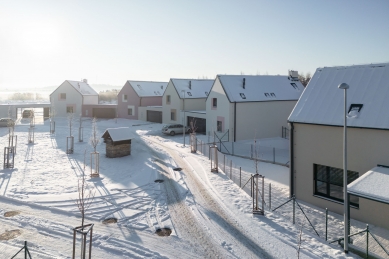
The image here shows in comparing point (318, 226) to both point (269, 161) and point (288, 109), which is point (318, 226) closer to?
point (269, 161)

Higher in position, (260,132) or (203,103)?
(203,103)

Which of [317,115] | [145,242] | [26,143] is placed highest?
[317,115]

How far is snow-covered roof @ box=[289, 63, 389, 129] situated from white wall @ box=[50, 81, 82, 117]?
49328mm

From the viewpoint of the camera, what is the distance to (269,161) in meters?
24.3

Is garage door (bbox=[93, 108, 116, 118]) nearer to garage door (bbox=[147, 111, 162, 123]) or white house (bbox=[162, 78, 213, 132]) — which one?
garage door (bbox=[147, 111, 162, 123])

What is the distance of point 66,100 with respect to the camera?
194 ft

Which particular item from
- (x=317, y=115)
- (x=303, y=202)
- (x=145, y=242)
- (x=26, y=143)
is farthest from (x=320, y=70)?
(x=26, y=143)

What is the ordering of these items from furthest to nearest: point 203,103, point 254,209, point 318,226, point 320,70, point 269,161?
point 203,103 → point 269,161 → point 320,70 → point 254,209 → point 318,226

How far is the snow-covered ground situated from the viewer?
11.1 metres

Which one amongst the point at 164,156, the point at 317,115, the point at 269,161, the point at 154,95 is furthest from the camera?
the point at 154,95

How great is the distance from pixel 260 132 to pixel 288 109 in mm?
4979

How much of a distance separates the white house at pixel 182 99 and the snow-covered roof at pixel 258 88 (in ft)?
29.6

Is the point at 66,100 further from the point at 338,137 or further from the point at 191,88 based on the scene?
the point at 338,137

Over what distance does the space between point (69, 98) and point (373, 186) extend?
56313 millimetres
